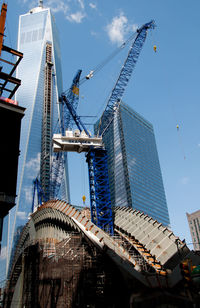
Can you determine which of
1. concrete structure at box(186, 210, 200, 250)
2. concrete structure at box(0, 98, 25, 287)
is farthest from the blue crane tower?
concrete structure at box(186, 210, 200, 250)

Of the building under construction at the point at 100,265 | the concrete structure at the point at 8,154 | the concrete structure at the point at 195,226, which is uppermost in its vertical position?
the concrete structure at the point at 195,226

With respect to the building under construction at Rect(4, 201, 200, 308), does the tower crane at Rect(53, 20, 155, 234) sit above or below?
above

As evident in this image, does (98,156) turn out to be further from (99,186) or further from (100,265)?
(100,265)

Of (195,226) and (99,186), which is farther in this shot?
(195,226)

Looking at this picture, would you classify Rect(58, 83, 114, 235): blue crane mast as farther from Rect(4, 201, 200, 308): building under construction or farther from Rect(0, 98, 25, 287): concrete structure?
Rect(0, 98, 25, 287): concrete structure

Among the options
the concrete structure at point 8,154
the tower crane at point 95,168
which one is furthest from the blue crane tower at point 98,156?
the concrete structure at point 8,154

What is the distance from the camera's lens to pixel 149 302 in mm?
17859

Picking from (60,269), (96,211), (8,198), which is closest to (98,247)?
(60,269)

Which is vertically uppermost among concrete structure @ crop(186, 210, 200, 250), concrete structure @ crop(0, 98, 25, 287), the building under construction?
concrete structure @ crop(186, 210, 200, 250)

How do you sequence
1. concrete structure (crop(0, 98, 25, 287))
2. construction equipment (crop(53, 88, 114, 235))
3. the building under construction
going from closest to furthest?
concrete structure (crop(0, 98, 25, 287)) → the building under construction → construction equipment (crop(53, 88, 114, 235))

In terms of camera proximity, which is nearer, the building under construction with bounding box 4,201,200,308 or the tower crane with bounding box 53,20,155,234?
the building under construction with bounding box 4,201,200,308

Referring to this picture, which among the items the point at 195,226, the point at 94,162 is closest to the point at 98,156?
the point at 94,162

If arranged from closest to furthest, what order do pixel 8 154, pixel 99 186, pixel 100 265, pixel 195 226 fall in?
pixel 8 154
pixel 100 265
pixel 99 186
pixel 195 226

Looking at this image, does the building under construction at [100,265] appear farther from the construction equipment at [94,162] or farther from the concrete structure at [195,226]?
the concrete structure at [195,226]
